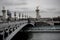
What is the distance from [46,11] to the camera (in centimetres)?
1538

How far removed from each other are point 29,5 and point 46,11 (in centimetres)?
255

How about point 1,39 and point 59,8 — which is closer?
point 1,39

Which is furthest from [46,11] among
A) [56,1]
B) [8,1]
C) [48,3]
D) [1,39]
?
[1,39]

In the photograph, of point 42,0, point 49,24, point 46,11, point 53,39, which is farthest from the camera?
point 49,24

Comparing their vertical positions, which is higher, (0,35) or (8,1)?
(8,1)

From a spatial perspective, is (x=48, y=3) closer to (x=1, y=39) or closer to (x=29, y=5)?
(x=29, y=5)

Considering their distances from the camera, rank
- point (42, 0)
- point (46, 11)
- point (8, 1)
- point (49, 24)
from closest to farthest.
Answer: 1. point (8, 1)
2. point (42, 0)
3. point (46, 11)
4. point (49, 24)

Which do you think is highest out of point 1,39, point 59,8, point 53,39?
point 59,8

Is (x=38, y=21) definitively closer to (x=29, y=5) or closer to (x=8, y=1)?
(x=29, y=5)

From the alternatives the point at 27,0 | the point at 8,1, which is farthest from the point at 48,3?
the point at 8,1

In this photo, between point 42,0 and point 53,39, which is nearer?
point 53,39

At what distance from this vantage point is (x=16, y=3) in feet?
43.7

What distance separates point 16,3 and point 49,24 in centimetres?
776

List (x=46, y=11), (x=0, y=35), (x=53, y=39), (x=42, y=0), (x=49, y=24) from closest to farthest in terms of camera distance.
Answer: (x=0, y=35) → (x=53, y=39) → (x=42, y=0) → (x=46, y=11) → (x=49, y=24)
